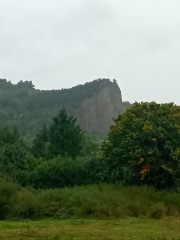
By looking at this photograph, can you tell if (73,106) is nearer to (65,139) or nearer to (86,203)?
(65,139)

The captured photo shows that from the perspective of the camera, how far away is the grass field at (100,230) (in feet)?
A: 42.4

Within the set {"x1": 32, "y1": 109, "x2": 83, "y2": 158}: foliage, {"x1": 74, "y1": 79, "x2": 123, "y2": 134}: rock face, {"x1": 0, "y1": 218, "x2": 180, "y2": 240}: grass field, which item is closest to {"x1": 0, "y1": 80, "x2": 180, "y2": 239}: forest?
{"x1": 0, "y1": 218, "x2": 180, "y2": 240}: grass field

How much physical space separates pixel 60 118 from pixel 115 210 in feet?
88.8

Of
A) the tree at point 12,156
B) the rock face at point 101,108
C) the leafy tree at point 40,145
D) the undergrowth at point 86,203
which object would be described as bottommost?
the undergrowth at point 86,203

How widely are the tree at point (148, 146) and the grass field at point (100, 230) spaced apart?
5419mm

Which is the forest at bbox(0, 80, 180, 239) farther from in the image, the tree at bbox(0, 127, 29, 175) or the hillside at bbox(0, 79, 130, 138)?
the hillside at bbox(0, 79, 130, 138)

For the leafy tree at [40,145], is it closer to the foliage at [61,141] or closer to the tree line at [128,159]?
the foliage at [61,141]

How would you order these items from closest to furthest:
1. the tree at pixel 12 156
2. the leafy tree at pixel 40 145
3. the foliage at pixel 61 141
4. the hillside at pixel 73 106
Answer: the tree at pixel 12 156
the foliage at pixel 61 141
the leafy tree at pixel 40 145
the hillside at pixel 73 106

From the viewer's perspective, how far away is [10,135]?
34906 mm

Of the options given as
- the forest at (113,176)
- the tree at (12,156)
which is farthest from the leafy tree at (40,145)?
the tree at (12,156)

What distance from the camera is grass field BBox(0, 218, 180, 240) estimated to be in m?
12.9

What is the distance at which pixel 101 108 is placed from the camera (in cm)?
9838

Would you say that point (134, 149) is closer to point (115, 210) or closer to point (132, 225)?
point (115, 210)

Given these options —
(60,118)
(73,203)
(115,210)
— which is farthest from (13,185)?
(60,118)
